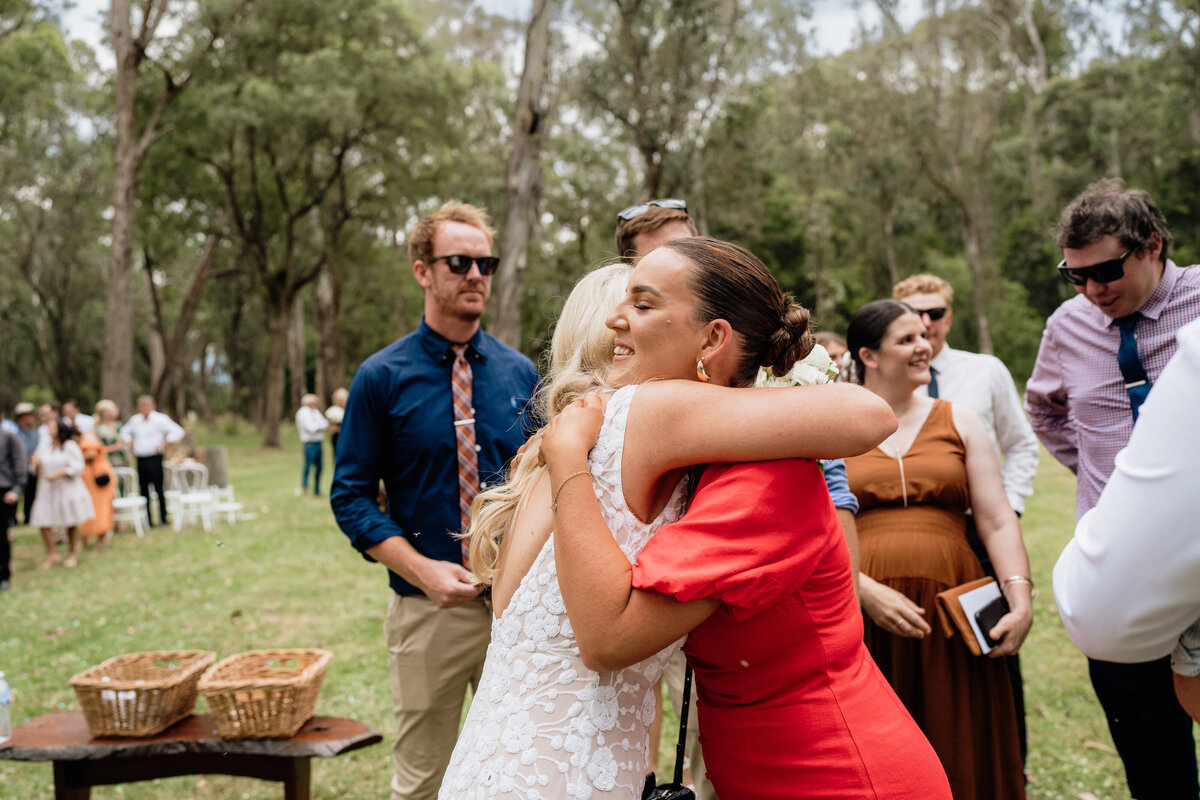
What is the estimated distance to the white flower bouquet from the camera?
1.76 metres

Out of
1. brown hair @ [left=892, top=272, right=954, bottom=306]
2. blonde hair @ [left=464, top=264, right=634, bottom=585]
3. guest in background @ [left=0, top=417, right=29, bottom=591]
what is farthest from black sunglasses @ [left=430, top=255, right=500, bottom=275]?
guest in background @ [left=0, top=417, right=29, bottom=591]

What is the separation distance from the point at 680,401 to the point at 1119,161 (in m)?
41.9

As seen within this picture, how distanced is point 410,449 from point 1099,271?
8.80 ft

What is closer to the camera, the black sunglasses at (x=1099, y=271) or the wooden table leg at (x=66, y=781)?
the black sunglasses at (x=1099, y=271)

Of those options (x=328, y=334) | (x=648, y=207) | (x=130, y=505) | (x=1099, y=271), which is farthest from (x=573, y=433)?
(x=328, y=334)

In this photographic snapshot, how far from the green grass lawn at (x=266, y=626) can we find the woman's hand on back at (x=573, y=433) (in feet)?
12.1

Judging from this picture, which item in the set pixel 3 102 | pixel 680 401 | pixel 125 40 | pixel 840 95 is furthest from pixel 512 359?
pixel 840 95

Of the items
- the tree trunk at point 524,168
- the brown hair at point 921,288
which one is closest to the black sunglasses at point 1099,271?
the brown hair at point 921,288

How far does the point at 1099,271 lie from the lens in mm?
3020

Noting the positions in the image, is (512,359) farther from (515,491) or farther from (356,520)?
(515,491)

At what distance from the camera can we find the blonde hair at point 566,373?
1936 mm

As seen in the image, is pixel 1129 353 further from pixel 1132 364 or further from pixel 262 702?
pixel 262 702

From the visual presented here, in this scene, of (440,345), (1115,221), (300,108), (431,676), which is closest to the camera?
(1115,221)

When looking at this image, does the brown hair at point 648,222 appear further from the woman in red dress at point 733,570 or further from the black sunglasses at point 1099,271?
the woman in red dress at point 733,570
